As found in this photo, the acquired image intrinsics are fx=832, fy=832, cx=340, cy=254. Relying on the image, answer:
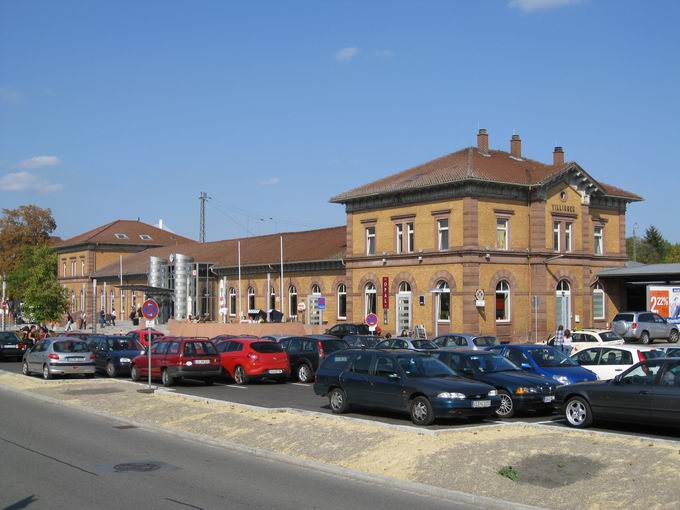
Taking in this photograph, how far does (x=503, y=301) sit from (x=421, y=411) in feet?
109

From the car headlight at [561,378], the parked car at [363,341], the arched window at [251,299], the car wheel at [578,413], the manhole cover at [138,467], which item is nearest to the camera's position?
the manhole cover at [138,467]

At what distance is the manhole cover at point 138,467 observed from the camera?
12.9 meters

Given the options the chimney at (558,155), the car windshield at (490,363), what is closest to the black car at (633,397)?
the car windshield at (490,363)

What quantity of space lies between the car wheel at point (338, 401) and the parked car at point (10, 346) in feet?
94.1

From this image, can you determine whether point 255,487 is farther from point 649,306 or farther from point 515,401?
point 649,306

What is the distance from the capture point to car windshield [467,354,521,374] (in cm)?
1897

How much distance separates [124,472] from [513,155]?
47166 mm

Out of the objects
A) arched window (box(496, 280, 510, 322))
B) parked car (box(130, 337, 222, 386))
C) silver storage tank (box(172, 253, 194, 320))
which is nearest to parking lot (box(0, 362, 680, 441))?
parked car (box(130, 337, 222, 386))

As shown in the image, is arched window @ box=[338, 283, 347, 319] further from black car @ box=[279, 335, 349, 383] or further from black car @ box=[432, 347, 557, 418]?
black car @ box=[432, 347, 557, 418]

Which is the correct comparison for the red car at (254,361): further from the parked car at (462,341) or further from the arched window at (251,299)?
the arched window at (251,299)

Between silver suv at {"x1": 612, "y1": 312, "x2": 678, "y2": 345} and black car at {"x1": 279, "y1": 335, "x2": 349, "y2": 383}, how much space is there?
800 inches

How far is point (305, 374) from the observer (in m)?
28.4

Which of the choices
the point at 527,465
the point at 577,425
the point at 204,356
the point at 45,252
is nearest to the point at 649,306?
the point at 204,356

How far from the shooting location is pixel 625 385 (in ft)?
47.8
